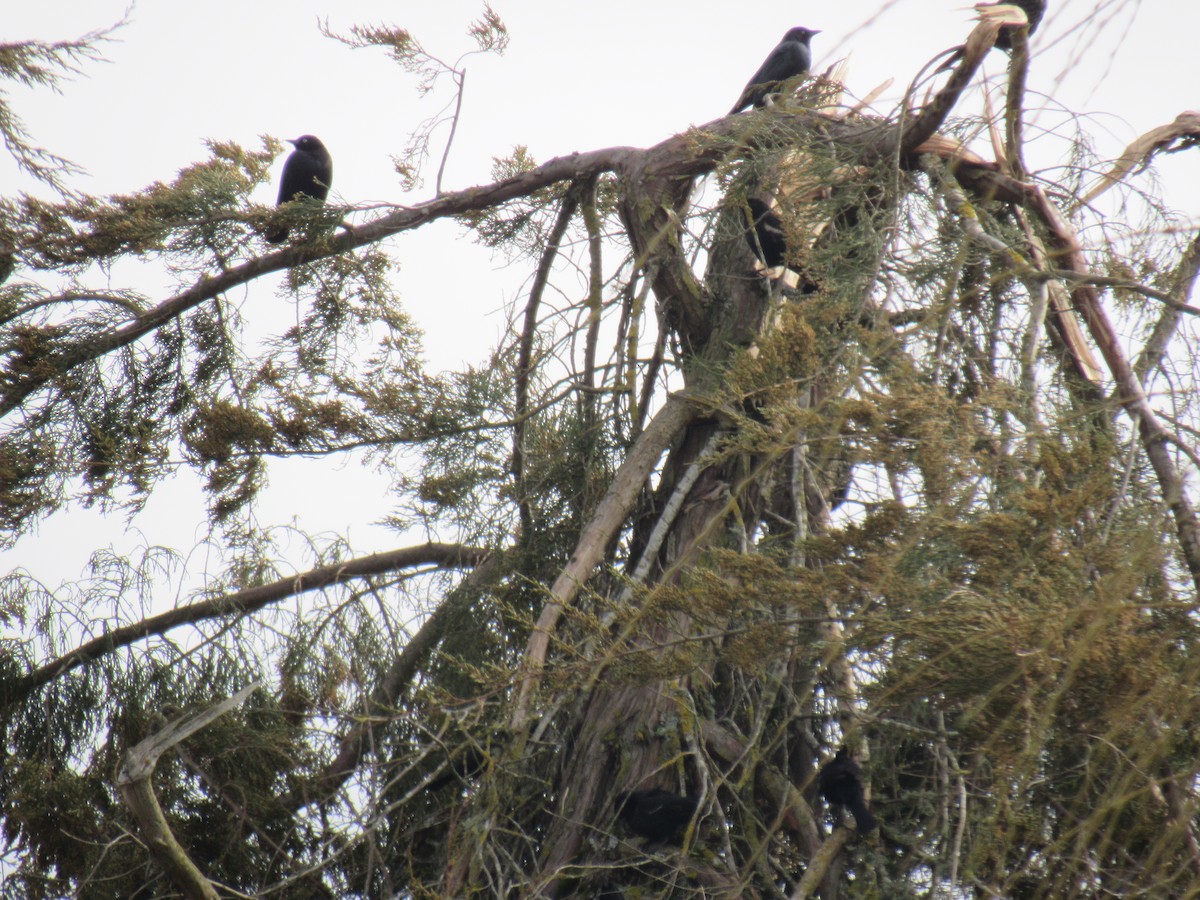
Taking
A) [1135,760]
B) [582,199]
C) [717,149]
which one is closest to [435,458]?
[582,199]

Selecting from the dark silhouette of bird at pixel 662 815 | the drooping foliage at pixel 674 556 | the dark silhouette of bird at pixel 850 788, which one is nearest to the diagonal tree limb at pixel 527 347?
the drooping foliage at pixel 674 556

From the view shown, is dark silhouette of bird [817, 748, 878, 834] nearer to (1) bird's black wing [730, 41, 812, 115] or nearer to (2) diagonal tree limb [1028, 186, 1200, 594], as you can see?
(2) diagonal tree limb [1028, 186, 1200, 594]

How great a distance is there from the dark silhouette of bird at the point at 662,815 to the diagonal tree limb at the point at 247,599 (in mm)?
1147

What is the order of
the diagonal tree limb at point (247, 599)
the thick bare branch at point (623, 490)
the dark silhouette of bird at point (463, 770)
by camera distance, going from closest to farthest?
the dark silhouette of bird at point (463, 770) < the thick bare branch at point (623, 490) < the diagonal tree limb at point (247, 599)

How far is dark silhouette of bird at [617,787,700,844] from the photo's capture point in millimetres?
2424

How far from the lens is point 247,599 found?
12.0ft

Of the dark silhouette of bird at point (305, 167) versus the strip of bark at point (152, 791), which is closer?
the strip of bark at point (152, 791)

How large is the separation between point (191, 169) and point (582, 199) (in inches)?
48.6

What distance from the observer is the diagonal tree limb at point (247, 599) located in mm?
3488

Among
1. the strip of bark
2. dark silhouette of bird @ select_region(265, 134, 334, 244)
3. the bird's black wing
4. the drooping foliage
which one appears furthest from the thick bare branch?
dark silhouette of bird @ select_region(265, 134, 334, 244)

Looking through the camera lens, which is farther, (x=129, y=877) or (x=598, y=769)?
(x=129, y=877)

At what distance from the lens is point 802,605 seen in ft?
5.74

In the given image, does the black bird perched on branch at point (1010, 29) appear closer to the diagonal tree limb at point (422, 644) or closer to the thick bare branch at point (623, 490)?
the thick bare branch at point (623, 490)

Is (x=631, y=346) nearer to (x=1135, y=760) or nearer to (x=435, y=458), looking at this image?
(x=435, y=458)
